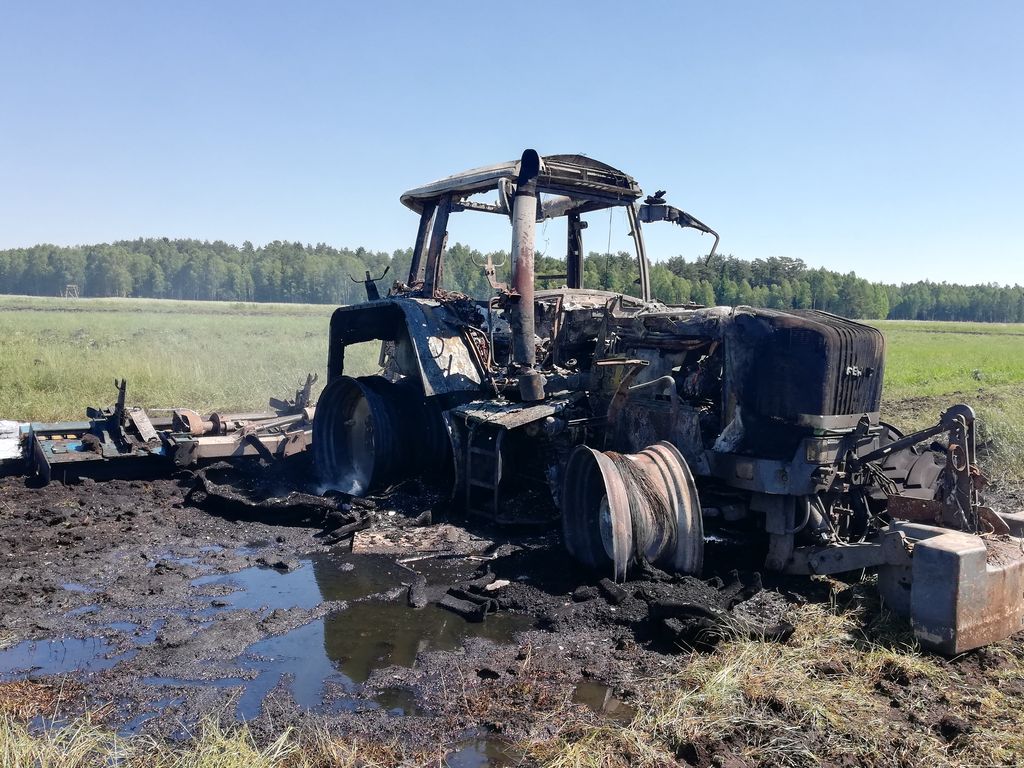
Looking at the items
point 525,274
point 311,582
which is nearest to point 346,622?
point 311,582

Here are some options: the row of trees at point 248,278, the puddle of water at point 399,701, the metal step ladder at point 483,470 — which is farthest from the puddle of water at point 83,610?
the row of trees at point 248,278

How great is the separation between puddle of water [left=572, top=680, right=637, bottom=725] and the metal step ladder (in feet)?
8.22

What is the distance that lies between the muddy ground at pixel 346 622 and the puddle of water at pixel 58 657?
1 cm

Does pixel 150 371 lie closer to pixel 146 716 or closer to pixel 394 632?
pixel 394 632

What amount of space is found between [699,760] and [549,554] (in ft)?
8.06

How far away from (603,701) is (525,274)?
3.50 m

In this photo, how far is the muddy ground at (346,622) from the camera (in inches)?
136

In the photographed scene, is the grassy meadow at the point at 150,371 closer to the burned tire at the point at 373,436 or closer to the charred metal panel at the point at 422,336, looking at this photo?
the burned tire at the point at 373,436

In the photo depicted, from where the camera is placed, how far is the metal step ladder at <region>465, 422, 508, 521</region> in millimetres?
6155

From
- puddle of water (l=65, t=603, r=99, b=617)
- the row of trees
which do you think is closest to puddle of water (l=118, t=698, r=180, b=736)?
puddle of water (l=65, t=603, r=99, b=617)

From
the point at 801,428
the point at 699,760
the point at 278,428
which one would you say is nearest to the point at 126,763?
the point at 699,760

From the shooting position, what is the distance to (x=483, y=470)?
6.31 metres

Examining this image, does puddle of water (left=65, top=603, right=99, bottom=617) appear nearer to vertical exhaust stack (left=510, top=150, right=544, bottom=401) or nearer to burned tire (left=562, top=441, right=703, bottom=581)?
burned tire (left=562, top=441, right=703, bottom=581)

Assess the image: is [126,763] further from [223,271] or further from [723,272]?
[223,271]
